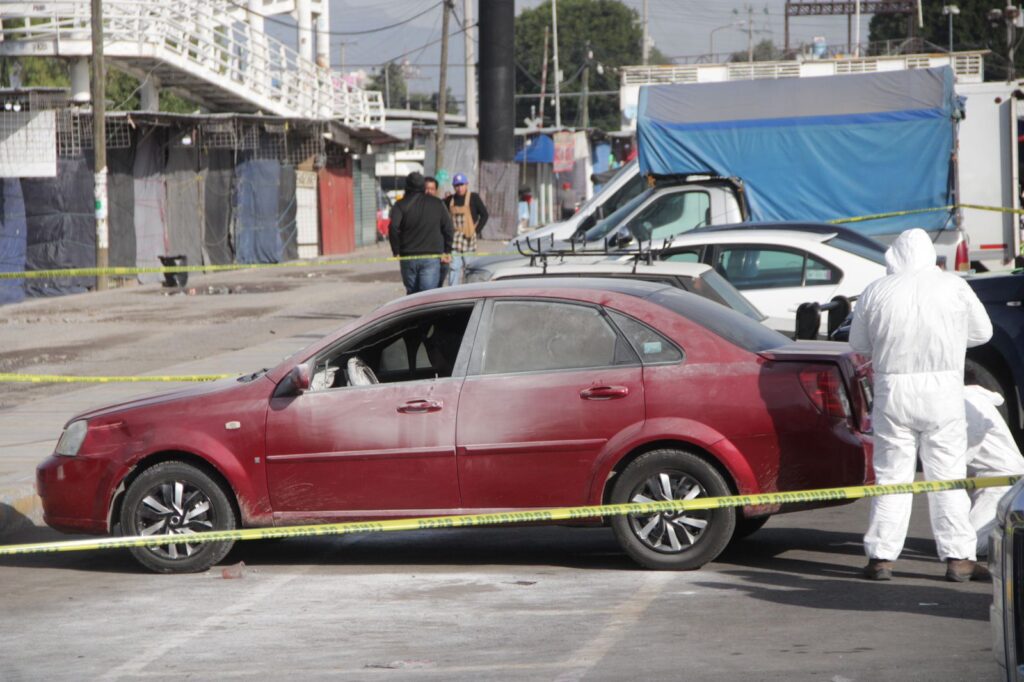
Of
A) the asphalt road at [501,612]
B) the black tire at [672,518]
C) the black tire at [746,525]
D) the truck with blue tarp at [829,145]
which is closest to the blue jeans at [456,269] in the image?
the truck with blue tarp at [829,145]

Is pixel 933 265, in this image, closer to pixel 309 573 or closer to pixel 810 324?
pixel 810 324

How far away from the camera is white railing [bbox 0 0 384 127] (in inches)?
1380

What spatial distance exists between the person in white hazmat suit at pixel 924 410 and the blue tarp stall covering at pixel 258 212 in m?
31.5

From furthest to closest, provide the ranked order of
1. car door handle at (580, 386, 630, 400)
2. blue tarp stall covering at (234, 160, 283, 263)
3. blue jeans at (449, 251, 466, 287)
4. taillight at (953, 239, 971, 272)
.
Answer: blue tarp stall covering at (234, 160, 283, 263), blue jeans at (449, 251, 466, 287), taillight at (953, 239, 971, 272), car door handle at (580, 386, 630, 400)

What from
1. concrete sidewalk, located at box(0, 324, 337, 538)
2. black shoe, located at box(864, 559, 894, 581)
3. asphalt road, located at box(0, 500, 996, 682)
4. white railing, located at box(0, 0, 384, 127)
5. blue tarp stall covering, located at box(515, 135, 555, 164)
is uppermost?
white railing, located at box(0, 0, 384, 127)

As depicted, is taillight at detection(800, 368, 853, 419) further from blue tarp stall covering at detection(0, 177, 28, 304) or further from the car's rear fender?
blue tarp stall covering at detection(0, 177, 28, 304)

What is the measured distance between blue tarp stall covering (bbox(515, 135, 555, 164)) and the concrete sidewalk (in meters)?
47.4

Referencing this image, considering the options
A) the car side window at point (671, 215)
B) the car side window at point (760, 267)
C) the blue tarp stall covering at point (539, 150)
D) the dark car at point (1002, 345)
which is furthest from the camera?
the blue tarp stall covering at point (539, 150)

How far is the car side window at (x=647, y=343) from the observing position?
307 inches

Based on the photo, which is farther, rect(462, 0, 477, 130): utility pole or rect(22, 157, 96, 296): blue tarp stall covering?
rect(462, 0, 477, 130): utility pole

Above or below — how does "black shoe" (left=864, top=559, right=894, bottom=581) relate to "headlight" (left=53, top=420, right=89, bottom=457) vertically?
below

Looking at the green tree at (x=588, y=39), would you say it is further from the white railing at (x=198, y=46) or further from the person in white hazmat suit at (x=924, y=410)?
the person in white hazmat suit at (x=924, y=410)

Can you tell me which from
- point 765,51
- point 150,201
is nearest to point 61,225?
point 150,201

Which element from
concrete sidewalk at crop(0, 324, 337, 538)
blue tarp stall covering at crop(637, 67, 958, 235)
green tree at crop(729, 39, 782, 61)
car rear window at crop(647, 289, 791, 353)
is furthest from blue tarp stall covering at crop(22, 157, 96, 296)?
green tree at crop(729, 39, 782, 61)
